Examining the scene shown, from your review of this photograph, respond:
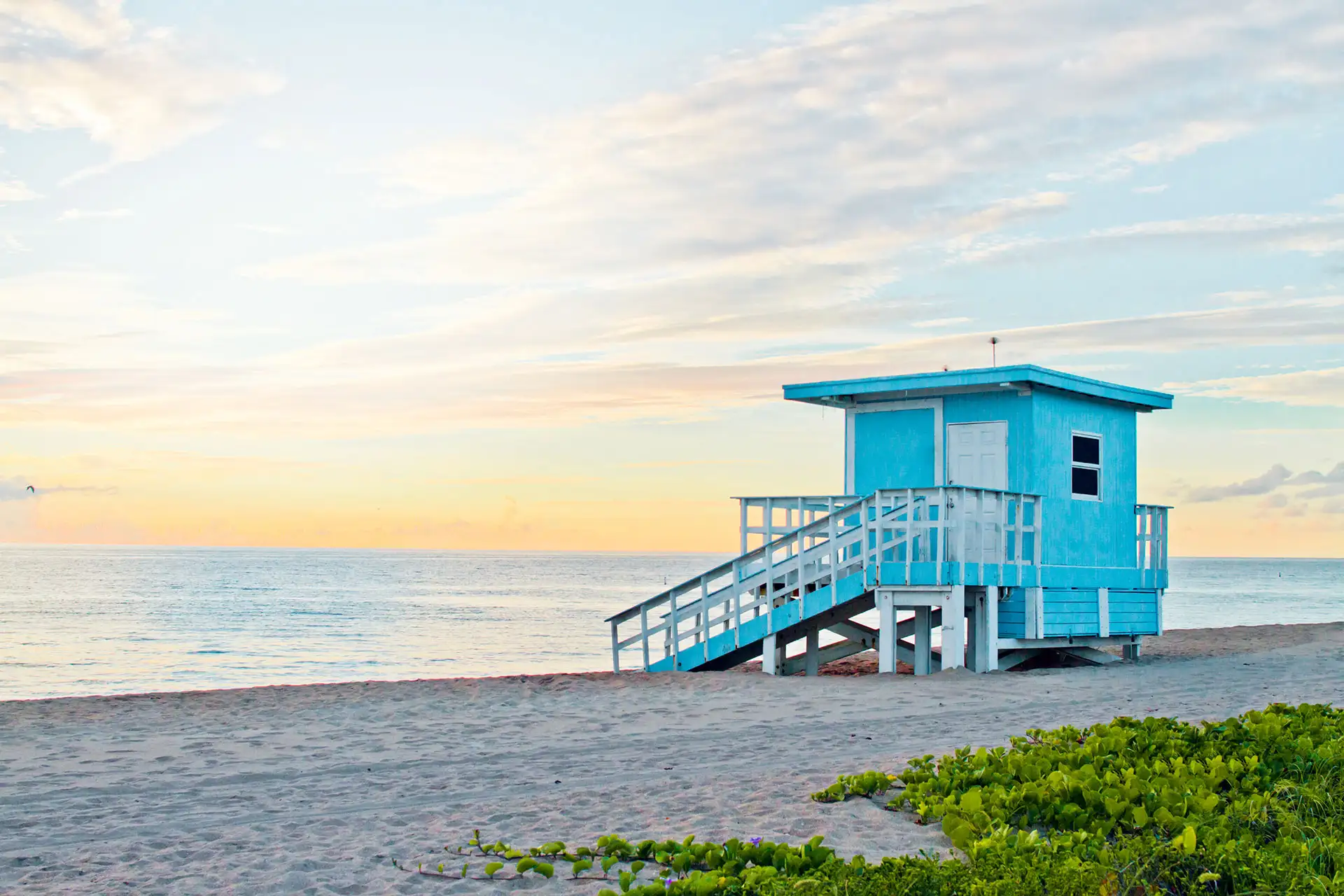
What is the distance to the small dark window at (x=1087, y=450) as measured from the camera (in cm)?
1748

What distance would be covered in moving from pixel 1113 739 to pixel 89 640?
3731cm

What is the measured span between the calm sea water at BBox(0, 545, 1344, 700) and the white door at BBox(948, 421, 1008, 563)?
1417 cm

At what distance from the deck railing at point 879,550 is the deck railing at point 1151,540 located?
277 cm

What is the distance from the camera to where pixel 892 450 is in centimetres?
1742

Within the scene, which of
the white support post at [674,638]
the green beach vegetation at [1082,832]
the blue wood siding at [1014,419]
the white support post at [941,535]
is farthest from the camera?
the white support post at [674,638]

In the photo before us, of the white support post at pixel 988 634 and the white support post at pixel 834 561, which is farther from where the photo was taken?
the white support post at pixel 988 634

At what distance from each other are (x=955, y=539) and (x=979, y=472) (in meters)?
1.48

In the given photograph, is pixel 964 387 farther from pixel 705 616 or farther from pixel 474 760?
pixel 474 760

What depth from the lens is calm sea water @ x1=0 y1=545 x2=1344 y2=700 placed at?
98.2 ft

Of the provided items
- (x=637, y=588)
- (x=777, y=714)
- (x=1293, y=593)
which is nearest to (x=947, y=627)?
(x=777, y=714)

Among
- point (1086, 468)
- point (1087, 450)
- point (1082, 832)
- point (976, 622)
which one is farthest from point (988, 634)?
point (1082, 832)

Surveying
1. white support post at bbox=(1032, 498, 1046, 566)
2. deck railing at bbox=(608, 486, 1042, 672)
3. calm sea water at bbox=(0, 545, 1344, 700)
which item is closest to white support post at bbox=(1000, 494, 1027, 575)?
deck railing at bbox=(608, 486, 1042, 672)

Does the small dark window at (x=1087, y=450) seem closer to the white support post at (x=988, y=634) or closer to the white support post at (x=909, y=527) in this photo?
the white support post at (x=988, y=634)

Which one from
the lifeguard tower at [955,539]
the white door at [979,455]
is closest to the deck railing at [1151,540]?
the lifeguard tower at [955,539]
